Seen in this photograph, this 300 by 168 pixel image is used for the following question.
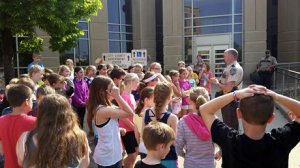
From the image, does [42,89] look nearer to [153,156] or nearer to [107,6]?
[153,156]

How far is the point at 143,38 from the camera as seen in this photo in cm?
2462

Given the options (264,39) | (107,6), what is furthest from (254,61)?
(107,6)

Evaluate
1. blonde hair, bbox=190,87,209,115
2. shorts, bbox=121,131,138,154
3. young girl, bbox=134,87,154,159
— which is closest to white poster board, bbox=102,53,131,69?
shorts, bbox=121,131,138,154

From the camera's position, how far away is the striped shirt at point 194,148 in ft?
11.2

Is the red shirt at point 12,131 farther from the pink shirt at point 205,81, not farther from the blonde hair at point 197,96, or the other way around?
the pink shirt at point 205,81

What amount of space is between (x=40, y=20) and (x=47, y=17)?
34cm

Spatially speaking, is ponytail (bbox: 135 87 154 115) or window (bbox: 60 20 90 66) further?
window (bbox: 60 20 90 66)

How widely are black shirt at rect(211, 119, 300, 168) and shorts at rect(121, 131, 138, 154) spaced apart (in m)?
2.56

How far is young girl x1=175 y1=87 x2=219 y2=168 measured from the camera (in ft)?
11.1

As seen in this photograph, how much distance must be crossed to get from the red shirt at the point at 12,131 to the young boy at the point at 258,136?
5.76 feet

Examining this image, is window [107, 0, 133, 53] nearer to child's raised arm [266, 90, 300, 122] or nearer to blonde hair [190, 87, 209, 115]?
blonde hair [190, 87, 209, 115]

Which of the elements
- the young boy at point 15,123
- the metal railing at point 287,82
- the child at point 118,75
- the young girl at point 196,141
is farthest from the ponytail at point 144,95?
the metal railing at point 287,82

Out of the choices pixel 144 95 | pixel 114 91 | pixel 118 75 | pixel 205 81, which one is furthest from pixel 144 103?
pixel 205 81

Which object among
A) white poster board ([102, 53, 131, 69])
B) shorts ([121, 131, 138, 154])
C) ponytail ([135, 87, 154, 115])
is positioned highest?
white poster board ([102, 53, 131, 69])
